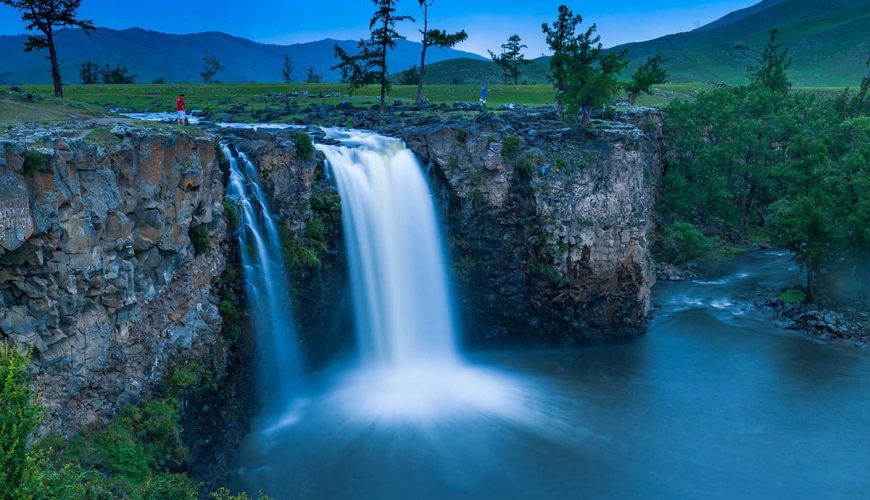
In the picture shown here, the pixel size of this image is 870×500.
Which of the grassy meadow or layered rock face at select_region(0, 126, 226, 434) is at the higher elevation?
the grassy meadow

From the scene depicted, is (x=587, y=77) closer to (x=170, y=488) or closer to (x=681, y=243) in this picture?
(x=681, y=243)

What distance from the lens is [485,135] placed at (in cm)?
2847

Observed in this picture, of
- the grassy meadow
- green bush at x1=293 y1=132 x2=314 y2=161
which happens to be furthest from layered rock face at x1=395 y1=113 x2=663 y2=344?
the grassy meadow

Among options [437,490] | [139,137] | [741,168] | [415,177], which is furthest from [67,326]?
[741,168]

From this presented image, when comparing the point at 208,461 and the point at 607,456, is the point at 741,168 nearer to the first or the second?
the point at 607,456

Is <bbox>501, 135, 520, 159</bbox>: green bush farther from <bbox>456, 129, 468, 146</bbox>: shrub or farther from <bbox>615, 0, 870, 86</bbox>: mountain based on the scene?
<bbox>615, 0, 870, 86</bbox>: mountain

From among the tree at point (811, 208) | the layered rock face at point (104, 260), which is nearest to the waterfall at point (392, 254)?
the layered rock face at point (104, 260)

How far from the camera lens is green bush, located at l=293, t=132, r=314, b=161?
24.1 meters

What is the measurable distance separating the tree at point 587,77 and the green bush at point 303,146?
50.0ft

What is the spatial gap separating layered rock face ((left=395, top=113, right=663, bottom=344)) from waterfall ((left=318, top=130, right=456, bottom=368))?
1378 mm

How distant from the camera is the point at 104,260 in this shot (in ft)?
52.8

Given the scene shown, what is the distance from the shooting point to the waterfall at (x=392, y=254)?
26.3 meters

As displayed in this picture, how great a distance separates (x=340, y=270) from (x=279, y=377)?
5.37m

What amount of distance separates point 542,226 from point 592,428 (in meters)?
10.5
